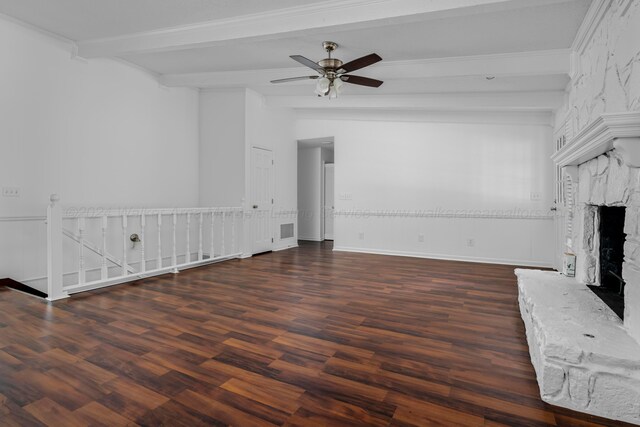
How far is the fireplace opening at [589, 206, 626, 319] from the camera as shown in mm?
2533

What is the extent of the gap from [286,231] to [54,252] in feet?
14.6

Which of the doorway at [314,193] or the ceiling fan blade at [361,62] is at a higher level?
the ceiling fan blade at [361,62]

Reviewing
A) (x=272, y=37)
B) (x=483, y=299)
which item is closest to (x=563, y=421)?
(x=483, y=299)

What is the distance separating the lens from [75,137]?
179 inches

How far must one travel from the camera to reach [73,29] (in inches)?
157

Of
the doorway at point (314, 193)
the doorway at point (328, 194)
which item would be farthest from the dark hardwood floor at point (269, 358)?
the doorway at point (328, 194)

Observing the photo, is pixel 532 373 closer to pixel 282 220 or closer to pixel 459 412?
pixel 459 412

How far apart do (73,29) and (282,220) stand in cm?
441

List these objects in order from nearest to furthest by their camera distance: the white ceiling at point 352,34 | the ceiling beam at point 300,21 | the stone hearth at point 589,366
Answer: the stone hearth at point 589,366 < the ceiling beam at point 300,21 < the white ceiling at point 352,34

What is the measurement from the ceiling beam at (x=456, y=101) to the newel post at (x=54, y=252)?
160 inches

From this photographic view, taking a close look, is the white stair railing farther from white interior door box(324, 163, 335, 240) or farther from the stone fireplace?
the stone fireplace

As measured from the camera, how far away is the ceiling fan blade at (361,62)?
349 centimetres

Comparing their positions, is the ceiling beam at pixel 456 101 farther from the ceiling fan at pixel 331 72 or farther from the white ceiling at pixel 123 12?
the white ceiling at pixel 123 12

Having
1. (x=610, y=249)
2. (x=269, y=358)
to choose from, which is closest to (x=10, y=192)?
(x=269, y=358)
